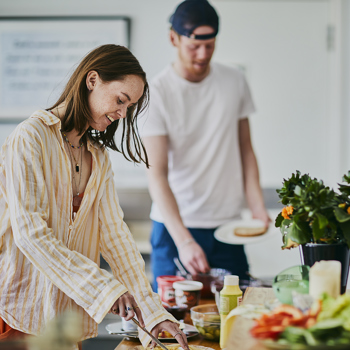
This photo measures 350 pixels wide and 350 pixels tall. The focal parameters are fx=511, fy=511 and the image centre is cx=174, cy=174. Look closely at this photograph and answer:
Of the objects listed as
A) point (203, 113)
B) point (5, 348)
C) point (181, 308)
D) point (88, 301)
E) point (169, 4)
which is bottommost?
point (181, 308)

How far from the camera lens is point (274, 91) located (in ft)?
11.7

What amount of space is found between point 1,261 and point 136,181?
2.33 m

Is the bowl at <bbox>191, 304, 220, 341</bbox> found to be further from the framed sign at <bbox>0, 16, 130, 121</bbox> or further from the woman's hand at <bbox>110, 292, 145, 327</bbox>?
the framed sign at <bbox>0, 16, 130, 121</bbox>

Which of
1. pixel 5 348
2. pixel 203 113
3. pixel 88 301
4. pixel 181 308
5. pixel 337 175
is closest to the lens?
pixel 5 348

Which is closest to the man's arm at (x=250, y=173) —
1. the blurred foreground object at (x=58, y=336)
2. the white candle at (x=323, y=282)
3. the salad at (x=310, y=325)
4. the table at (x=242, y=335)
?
the table at (x=242, y=335)

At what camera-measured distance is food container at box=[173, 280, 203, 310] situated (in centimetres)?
161

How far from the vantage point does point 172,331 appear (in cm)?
130

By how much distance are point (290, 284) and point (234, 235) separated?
3.79 feet

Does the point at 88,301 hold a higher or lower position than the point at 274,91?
lower

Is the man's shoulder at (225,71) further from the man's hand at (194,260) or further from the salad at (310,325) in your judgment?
the salad at (310,325)

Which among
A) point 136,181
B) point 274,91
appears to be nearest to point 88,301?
Answer: point 136,181

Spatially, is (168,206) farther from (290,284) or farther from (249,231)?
(290,284)

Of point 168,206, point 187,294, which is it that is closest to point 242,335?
point 187,294

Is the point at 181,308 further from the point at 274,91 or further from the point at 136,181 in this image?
the point at 274,91
